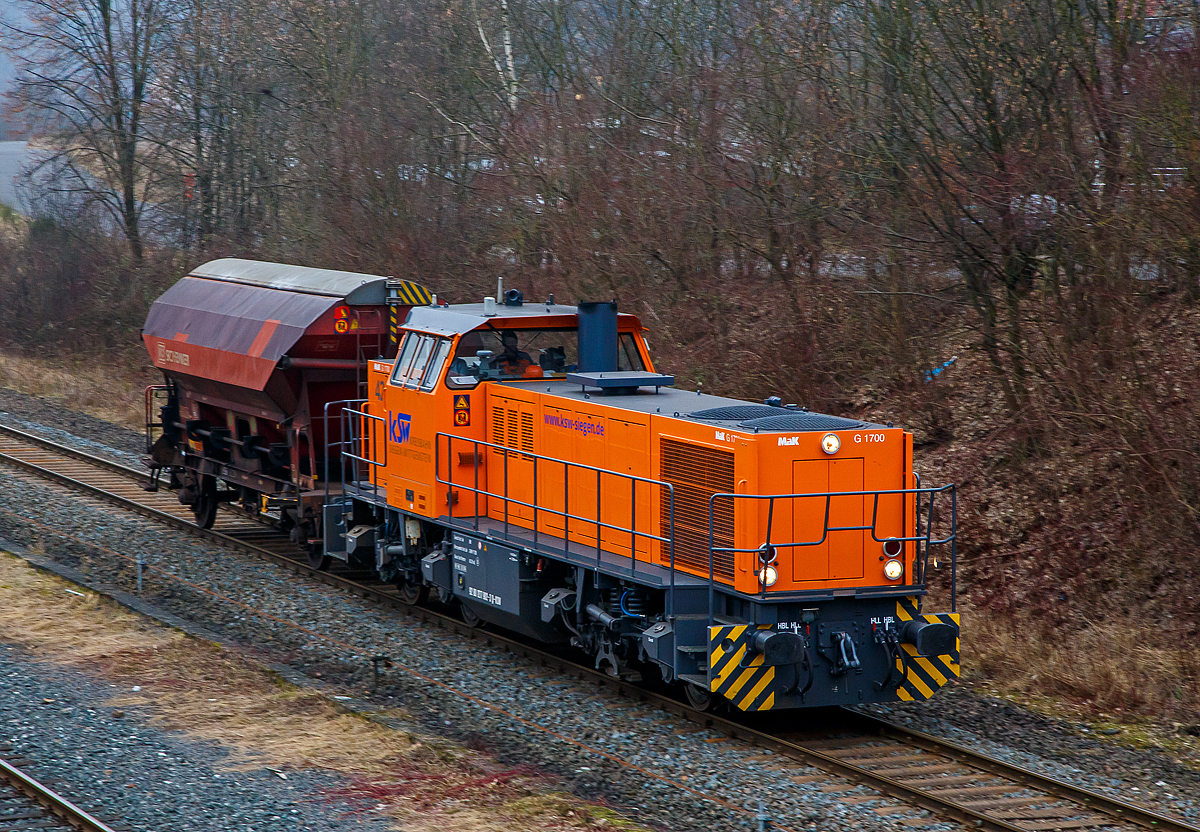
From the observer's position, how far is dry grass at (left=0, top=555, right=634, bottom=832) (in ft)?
24.8

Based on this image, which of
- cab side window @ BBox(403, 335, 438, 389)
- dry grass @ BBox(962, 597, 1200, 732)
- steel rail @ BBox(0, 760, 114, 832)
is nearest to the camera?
steel rail @ BBox(0, 760, 114, 832)

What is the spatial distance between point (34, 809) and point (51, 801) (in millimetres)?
107

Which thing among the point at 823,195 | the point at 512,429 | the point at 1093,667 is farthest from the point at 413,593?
the point at 823,195

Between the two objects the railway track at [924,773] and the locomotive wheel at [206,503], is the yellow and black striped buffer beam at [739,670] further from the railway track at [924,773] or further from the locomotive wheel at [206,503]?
the locomotive wheel at [206,503]

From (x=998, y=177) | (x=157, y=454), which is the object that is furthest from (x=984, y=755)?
(x=157, y=454)

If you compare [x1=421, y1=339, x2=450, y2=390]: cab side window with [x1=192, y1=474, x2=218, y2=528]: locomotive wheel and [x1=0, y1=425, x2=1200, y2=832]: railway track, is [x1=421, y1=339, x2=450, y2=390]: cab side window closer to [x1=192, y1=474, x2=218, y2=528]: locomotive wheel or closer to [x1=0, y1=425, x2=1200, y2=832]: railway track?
[x1=0, y1=425, x2=1200, y2=832]: railway track

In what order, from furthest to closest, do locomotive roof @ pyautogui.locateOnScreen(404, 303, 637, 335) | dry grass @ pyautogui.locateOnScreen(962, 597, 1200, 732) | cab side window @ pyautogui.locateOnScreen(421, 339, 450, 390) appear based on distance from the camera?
cab side window @ pyautogui.locateOnScreen(421, 339, 450, 390) < locomotive roof @ pyautogui.locateOnScreen(404, 303, 637, 335) < dry grass @ pyautogui.locateOnScreen(962, 597, 1200, 732)

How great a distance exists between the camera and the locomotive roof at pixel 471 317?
1152 centimetres

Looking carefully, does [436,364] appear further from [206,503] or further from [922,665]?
[206,503]

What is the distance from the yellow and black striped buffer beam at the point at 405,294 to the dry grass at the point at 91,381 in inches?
469

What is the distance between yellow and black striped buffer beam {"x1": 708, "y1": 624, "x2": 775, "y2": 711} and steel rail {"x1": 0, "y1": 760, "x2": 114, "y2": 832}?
406 centimetres

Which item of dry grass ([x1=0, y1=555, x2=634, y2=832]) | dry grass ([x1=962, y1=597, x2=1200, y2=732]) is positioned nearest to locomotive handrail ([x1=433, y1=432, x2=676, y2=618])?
dry grass ([x1=0, y1=555, x2=634, y2=832])

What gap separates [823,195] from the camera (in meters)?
17.8

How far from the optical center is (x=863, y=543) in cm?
921
